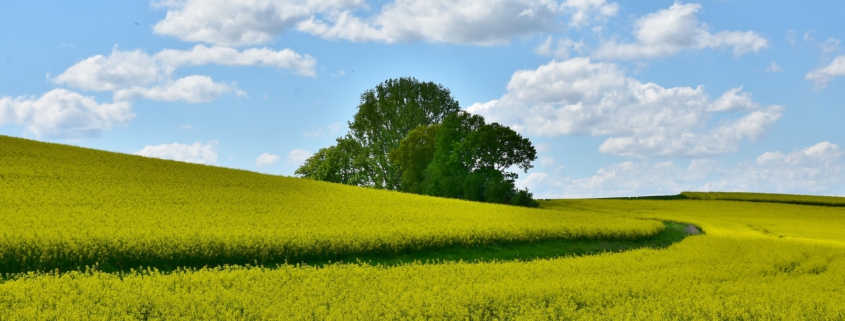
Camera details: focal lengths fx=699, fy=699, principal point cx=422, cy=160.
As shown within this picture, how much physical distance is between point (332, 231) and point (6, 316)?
1263 cm

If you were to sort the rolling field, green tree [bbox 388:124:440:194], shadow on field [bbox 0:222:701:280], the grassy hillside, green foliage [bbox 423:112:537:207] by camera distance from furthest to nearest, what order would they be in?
1. green tree [bbox 388:124:440:194]
2. green foliage [bbox 423:112:537:207]
3. the grassy hillside
4. shadow on field [bbox 0:222:701:280]
5. the rolling field

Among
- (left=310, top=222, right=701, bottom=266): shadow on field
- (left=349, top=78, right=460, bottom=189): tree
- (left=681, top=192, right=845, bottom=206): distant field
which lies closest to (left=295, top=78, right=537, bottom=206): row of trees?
(left=349, top=78, right=460, bottom=189): tree

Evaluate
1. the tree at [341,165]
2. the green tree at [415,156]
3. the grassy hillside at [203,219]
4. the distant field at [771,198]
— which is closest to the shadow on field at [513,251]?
the grassy hillside at [203,219]

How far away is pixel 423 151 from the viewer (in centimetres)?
6219

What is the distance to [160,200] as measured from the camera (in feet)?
98.0

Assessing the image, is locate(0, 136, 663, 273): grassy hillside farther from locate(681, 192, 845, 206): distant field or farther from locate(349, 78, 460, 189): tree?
locate(681, 192, 845, 206): distant field

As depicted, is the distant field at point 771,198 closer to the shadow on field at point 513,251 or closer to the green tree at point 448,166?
the green tree at point 448,166

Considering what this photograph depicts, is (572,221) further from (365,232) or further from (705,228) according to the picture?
(365,232)

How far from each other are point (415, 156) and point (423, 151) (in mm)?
934

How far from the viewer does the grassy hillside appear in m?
20.1

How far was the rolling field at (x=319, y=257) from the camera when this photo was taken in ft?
41.7

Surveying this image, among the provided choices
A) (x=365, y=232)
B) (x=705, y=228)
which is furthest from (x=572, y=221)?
(x=365, y=232)

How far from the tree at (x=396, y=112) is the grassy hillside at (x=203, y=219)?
28.3m

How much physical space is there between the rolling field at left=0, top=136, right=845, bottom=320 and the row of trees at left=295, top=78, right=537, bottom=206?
16107 millimetres
